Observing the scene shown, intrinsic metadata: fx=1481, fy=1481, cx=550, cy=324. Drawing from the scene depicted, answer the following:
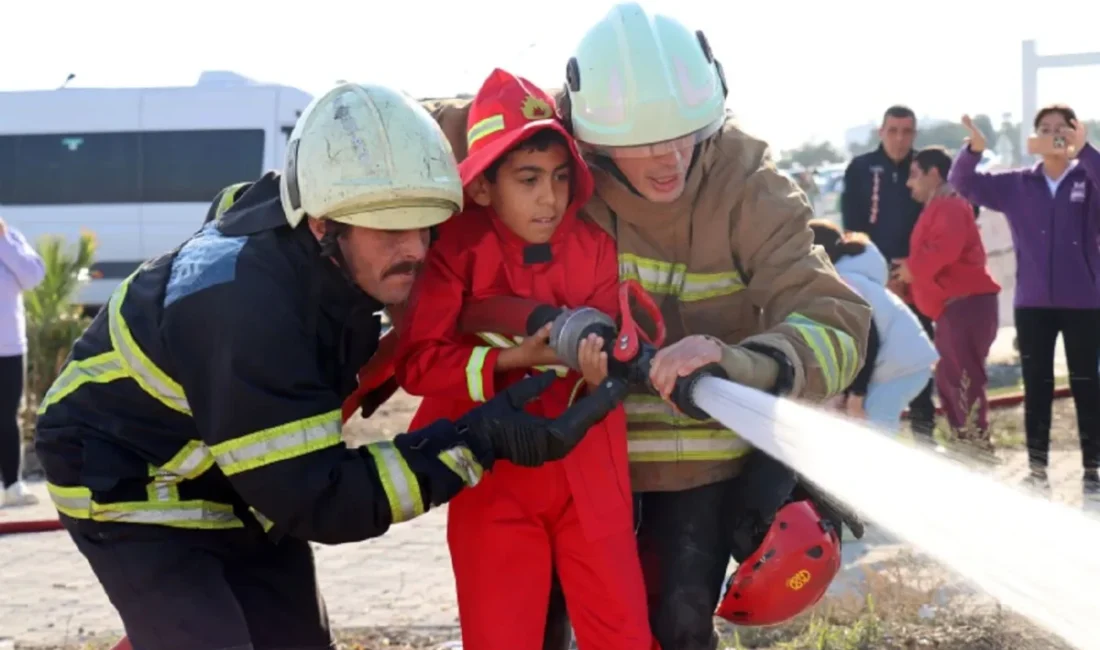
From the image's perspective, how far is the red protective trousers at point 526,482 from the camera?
130 inches

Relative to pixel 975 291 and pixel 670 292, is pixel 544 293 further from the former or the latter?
pixel 975 291

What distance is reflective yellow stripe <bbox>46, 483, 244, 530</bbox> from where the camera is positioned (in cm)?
321

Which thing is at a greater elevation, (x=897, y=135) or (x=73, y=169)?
(x=897, y=135)

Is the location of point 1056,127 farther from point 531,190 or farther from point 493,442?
point 493,442

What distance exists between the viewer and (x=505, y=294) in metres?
3.40

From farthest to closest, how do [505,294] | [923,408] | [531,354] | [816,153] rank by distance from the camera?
[816,153] < [923,408] < [505,294] < [531,354]

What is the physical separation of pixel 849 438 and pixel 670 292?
83cm

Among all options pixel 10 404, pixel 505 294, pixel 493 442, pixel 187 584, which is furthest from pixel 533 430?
pixel 10 404

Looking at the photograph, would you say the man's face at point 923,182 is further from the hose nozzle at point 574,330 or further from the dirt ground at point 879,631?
the hose nozzle at point 574,330

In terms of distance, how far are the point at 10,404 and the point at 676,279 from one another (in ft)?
18.4

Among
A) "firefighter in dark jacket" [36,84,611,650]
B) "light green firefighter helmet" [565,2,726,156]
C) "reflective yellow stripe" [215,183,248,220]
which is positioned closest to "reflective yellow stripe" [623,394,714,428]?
"firefighter in dark jacket" [36,84,611,650]

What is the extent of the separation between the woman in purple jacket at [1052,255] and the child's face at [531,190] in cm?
503

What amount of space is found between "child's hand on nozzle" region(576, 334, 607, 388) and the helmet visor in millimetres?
479

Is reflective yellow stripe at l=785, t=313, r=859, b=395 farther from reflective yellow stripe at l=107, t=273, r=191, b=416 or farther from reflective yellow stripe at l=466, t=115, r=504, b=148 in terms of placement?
reflective yellow stripe at l=107, t=273, r=191, b=416
